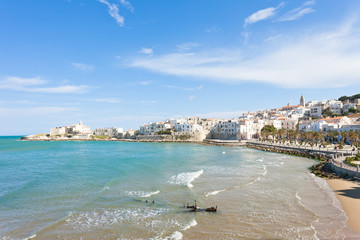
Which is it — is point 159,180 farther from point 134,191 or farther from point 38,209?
point 38,209

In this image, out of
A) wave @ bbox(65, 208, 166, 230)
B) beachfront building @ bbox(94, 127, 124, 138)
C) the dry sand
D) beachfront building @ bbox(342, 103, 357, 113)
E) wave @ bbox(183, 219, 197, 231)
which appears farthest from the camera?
beachfront building @ bbox(94, 127, 124, 138)

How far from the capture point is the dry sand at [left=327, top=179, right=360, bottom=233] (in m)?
13.5

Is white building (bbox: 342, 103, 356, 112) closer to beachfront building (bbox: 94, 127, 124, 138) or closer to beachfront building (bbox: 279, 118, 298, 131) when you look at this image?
beachfront building (bbox: 279, 118, 298, 131)

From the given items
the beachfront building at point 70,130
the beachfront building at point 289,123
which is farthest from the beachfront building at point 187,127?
the beachfront building at point 70,130

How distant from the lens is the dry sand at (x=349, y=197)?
1349cm

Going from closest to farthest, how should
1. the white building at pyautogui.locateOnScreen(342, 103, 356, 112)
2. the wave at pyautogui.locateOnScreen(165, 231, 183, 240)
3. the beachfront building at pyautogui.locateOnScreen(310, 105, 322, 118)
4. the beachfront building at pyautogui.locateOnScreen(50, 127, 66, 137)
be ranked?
the wave at pyautogui.locateOnScreen(165, 231, 183, 240)
the white building at pyautogui.locateOnScreen(342, 103, 356, 112)
the beachfront building at pyautogui.locateOnScreen(310, 105, 322, 118)
the beachfront building at pyautogui.locateOnScreen(50, 127, 66, 137)

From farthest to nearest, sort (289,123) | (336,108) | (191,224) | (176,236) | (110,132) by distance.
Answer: (110,132), (336,108), (289,123), (191,224), (176,236)

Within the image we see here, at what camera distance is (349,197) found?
695 inches

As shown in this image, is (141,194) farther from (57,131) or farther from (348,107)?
(57,131)

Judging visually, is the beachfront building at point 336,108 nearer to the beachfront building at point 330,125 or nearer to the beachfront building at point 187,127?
the beachfront building at point 330,125

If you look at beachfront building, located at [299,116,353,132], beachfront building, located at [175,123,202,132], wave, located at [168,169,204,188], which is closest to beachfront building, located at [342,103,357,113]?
beachfront building, located at [299,116,353,132]

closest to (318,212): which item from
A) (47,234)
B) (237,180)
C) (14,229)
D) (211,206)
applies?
(211,206)

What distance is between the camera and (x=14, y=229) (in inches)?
500

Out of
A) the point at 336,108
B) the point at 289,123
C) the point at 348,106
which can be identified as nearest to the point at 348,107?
the point at 348,106
